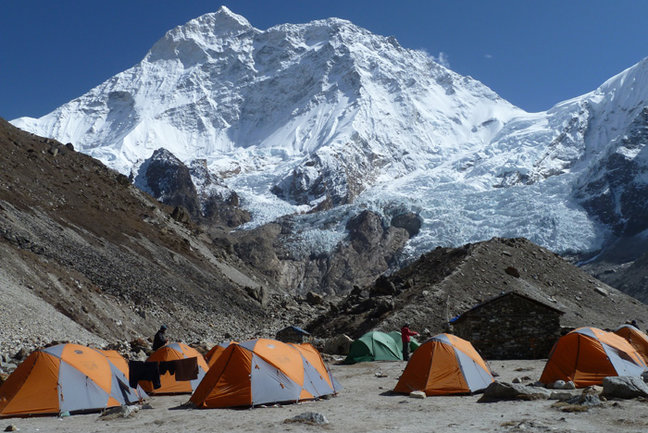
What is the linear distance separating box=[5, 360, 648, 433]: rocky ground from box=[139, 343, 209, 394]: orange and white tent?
1.55 metres

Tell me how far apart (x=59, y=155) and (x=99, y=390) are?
150 ft

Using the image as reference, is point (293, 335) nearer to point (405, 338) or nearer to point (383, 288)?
point (383, 288)

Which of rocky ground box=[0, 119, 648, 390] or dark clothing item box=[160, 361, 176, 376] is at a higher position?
rocky ground box=[0, 119, 648, 390]

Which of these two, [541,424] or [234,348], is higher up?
[234,348]

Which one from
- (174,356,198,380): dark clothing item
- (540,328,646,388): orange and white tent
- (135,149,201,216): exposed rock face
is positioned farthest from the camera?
(135,149,201,216): exposed rock face

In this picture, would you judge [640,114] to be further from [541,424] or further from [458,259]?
[541,424]

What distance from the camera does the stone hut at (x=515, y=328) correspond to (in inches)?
1019

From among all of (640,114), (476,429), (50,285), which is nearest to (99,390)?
(476,429)

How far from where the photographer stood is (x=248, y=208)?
183 metres

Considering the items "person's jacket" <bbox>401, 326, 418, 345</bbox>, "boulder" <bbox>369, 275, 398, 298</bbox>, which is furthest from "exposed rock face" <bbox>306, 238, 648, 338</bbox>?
"person's jacket" <bbox>401, 326, 418, 345</bbox>

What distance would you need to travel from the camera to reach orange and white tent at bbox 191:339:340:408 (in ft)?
49.8

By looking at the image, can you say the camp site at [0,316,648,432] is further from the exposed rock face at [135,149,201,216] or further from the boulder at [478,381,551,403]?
the exposed rock face at [135,149,201,216]

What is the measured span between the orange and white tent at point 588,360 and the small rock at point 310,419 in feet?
24.4

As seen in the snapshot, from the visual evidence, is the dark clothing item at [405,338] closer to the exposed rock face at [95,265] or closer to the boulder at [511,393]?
the boulder at [511,393]
